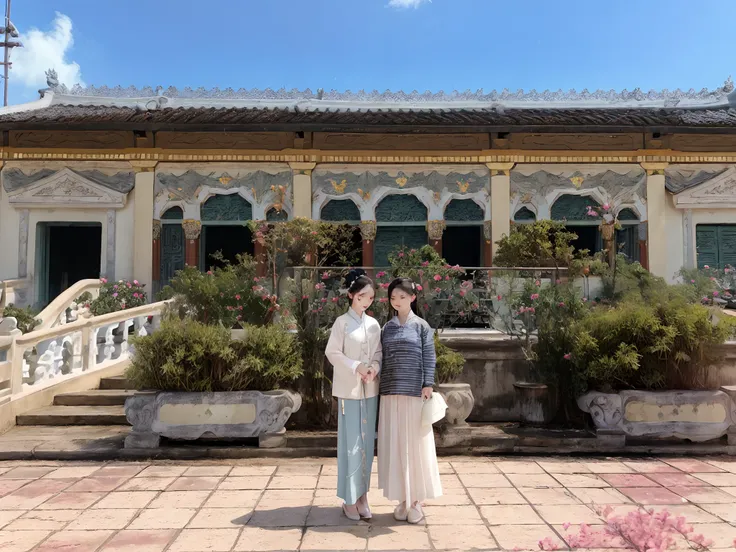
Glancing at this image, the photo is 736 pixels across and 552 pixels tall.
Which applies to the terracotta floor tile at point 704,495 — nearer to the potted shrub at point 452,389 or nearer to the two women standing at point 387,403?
the potted shrub at point 452,389

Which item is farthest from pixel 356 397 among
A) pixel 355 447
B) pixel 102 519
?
pixel 102 519

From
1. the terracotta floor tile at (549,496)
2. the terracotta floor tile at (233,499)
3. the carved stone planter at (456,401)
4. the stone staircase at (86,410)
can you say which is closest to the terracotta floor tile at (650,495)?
the terracotta floor tile at (549,496)

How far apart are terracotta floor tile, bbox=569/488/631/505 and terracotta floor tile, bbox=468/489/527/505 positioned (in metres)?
0.45

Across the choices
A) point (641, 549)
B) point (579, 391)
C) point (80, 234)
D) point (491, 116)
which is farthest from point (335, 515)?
point (80, 234)

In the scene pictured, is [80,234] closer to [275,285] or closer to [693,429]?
[275,285]

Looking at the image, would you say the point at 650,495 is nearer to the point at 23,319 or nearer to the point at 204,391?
the point at 204,391

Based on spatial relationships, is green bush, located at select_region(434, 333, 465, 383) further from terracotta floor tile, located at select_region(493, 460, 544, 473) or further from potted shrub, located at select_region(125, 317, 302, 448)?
potted shrub, located at select_region(125, 317, 302, 448)

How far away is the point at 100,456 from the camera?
5.29 metres

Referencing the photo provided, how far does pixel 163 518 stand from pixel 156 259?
933cm

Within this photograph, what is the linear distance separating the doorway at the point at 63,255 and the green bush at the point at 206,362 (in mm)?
8237

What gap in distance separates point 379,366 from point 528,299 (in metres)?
3.03

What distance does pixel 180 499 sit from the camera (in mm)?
4164

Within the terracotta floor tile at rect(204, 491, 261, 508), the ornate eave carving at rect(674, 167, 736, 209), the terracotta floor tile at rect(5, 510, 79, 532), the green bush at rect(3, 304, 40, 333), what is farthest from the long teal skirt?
the ornate eave carving at rect(674, 167, 736, 209)

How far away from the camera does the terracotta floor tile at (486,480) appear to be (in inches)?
177
